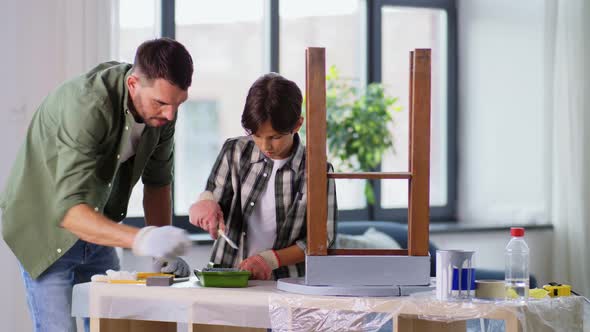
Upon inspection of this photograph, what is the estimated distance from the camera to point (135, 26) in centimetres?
411

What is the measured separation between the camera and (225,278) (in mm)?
1989

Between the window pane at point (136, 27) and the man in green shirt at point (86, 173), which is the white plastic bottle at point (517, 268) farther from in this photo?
the window pane at point (136, 27)

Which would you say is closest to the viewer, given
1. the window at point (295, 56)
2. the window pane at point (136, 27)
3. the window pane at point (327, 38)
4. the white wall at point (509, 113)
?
the window pane at point (136, 27)

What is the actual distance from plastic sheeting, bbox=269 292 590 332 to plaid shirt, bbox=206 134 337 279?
306 millimetres

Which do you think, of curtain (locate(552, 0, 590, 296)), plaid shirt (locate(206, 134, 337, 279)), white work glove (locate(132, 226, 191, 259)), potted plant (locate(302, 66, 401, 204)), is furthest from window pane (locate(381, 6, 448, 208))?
white work glove (locate(132, 226, 191, 259))

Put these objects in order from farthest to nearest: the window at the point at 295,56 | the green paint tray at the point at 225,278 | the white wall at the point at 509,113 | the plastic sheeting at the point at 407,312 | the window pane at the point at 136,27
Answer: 1. the white wall at the point at 509,113
2. the window at the point at 295,56
3. the window pane at the point at 136,27
4. the green paint tray at the point at 225,278
5. the plastic sheeting at the point at 407,312

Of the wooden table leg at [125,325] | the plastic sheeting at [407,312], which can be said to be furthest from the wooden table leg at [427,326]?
the wooden table leg at [125,325]

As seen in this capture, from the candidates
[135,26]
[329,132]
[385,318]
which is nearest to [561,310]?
[385,318]

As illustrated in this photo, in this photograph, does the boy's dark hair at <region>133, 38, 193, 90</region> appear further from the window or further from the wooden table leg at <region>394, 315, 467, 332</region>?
the window

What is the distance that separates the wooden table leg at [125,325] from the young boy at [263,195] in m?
0.23

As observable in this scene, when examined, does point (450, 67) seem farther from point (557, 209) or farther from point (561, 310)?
point (561, 310)

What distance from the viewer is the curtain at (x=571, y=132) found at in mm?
4562

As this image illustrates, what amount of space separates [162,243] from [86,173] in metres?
0.27

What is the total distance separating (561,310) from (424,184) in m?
0.40
